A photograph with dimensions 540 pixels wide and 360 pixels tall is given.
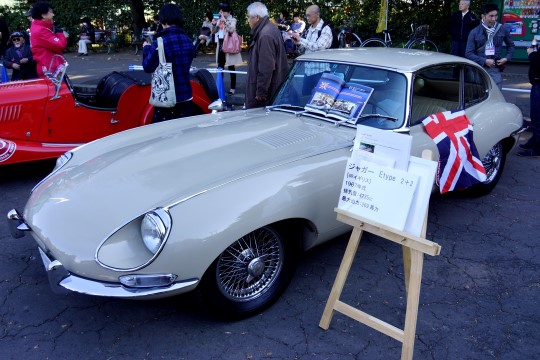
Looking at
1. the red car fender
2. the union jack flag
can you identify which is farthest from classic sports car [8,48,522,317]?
the red car fender

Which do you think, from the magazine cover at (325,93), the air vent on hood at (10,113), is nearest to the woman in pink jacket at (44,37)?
the air vent on hood at (10,113)

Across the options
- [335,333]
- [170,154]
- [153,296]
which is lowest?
[335,333]

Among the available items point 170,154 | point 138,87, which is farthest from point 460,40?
point 170,154

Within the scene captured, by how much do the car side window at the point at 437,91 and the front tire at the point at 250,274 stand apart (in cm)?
184

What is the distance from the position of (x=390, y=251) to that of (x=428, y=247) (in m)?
1.53

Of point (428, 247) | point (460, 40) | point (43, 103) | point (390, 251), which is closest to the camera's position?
point (428, 247)

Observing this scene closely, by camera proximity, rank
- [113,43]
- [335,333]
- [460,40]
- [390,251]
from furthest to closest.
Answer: [113,43], [460,40], [390,251], [335,333]

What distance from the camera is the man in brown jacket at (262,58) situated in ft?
17.6

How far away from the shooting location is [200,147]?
11.7 feet

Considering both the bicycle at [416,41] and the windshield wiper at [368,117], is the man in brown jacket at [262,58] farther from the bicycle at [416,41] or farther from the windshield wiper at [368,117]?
the bicycle at [416,41]

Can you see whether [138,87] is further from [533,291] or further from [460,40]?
[460,40]

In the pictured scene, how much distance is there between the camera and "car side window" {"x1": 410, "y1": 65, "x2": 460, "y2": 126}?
4353 millimetres

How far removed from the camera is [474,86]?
4711 millimetres

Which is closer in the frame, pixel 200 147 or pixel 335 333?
pixel 335 333
